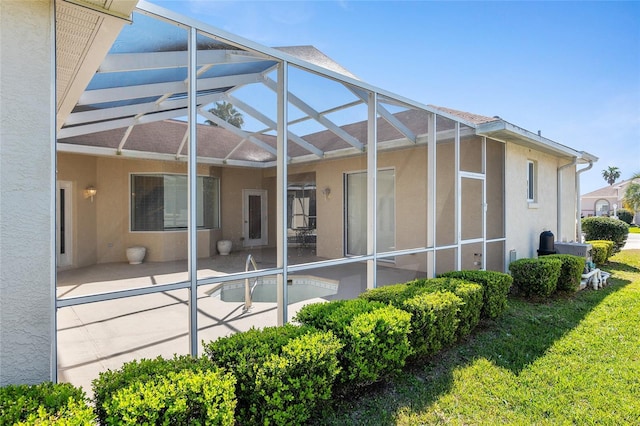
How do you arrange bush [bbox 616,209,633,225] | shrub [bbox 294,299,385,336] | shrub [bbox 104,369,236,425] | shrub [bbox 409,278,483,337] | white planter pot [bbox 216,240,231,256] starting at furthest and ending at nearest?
bush [bbox 616,209,633,225] → white planter pot [bbox 216,240,231,256] → shrub [bbox 409,278,483,337] → shrub [bbox 294,299,385,336] → shrub [bbox 104,369,236,425]

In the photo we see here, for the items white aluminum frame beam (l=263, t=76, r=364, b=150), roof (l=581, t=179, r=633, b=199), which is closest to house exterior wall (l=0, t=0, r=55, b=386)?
white aluminum frame beam (l=263, t=76, r=364, b=150)

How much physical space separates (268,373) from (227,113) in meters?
6.40

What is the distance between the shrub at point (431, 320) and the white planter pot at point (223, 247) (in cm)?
943

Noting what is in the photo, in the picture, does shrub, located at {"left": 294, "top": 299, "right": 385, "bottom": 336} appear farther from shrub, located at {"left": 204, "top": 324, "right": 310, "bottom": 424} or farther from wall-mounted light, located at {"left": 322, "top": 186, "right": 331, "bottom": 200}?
wall-mounted light, located at {"left": 322, "top": 186, "right": 331, "bottom": 200}

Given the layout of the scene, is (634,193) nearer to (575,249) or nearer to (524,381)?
(575,249)

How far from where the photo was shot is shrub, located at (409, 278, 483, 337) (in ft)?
15.4

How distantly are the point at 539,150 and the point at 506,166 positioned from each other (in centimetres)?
242

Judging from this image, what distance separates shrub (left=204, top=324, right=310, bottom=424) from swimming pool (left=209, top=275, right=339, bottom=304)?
→ 10.9 ft

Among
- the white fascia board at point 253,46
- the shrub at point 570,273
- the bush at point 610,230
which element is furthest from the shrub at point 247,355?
the bush at point 610,230

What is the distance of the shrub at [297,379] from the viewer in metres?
2.59

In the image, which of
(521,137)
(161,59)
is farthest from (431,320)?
(521,137)

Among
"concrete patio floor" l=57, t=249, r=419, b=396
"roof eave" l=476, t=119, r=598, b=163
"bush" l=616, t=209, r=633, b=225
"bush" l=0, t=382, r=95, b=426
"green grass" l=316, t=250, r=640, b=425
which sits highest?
"roof eave" l=476, t=119, r=598, b=163

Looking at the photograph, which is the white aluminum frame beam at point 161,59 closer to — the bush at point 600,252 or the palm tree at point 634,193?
the bush at point 600,252

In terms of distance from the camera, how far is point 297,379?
270 centimetres
